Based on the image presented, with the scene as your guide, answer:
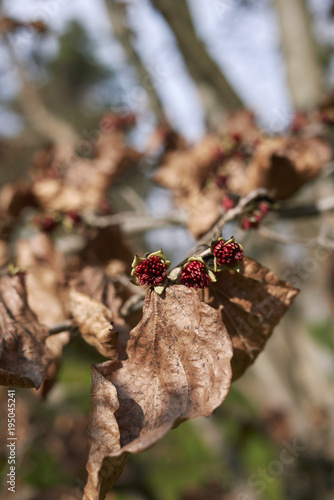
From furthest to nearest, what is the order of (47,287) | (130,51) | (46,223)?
(130,51)
(46,223)
(47,287)

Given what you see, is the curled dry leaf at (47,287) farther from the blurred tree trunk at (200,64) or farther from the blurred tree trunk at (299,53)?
the blurred tree trunk at (299,53)

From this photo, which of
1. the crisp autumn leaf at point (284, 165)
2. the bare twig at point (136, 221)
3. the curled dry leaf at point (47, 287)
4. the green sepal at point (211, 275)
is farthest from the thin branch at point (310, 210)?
the curled dry leaf at point (47, 287)

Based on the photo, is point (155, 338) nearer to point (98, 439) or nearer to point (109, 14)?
point (98, 439)

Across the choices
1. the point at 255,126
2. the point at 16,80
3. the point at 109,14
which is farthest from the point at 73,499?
the point at 16,80

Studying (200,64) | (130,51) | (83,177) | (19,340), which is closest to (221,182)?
(83,177)

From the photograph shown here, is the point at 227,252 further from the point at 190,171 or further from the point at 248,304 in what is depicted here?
the point at 190,171

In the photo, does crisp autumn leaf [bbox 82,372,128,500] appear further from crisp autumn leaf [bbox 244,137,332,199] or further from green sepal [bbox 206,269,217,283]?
crisp autumn leaf [bbox 244,137,332,199]
